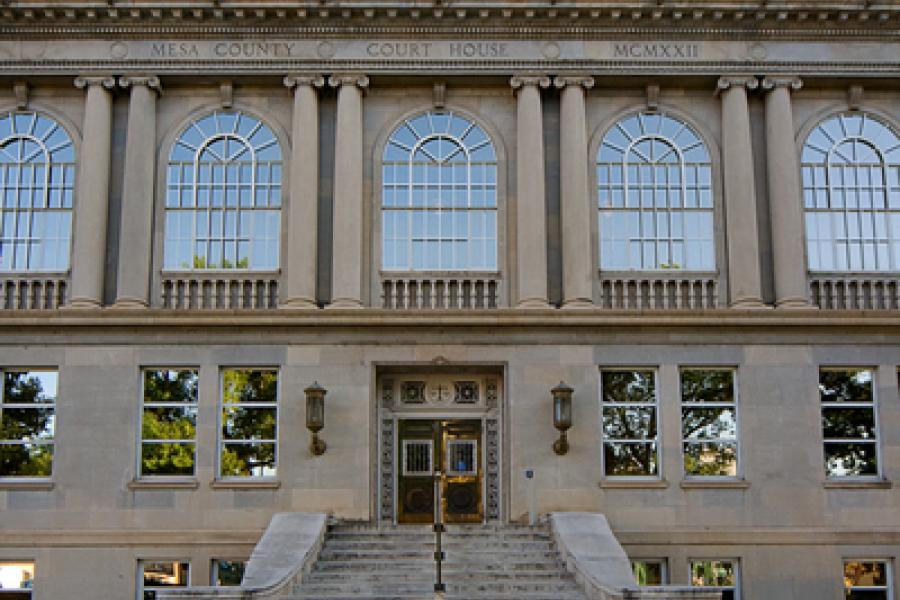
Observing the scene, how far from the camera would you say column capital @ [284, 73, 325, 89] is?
77.9ft

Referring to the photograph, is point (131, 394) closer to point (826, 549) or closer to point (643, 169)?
point (643, 169)

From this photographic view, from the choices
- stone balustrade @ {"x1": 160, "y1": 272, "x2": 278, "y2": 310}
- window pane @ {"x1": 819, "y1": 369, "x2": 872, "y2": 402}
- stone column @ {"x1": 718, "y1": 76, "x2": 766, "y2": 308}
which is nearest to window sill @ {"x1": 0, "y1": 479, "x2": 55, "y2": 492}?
stone balustrade @ {"x1": 160, "y1": 272, "x2": 278, "y2": 310}

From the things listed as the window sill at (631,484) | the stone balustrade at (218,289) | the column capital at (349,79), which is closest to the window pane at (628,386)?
the window sill at (631,484)

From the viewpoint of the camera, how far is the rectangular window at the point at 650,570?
21.9 metres

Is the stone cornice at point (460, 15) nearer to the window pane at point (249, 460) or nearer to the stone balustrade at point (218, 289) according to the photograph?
the stone balustrade at point (218, 289)

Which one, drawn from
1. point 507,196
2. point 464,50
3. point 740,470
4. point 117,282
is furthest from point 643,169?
point 117,282

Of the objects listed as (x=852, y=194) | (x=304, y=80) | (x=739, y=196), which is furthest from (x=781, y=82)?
(x=304, y=80)

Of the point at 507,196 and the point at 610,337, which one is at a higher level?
the point at 507,196

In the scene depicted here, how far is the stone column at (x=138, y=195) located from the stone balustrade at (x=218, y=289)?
1.67 feet

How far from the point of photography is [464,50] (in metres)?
23.9

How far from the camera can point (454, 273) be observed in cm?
2342

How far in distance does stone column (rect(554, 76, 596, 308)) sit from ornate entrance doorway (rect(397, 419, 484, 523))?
11.8 ft

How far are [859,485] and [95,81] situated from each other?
1794 cm

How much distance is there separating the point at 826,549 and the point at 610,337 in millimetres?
5931
